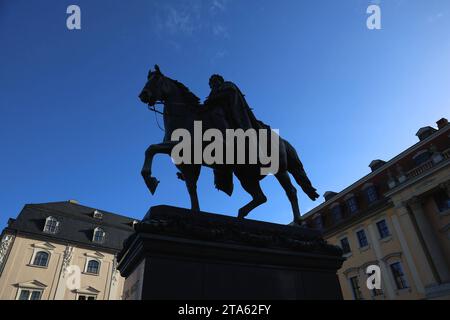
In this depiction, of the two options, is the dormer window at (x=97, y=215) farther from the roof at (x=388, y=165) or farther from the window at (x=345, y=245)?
the window at (x=345, y=245)

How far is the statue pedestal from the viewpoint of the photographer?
3436 millimetres

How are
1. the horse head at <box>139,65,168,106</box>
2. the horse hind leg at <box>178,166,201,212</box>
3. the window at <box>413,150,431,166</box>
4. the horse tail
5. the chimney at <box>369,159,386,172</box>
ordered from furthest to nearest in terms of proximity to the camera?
the chimney at <box>369,159,386,172</box> → the window at <box>413,150,431,166</box> → the horse tail → the horse head at <box>139,65,168,106</box> → the horse hind leg at <box>178,166,201,212</box>

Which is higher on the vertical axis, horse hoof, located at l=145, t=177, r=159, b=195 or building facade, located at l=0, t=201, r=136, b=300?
building facade, located at l=0, t=201, r=136, b=300

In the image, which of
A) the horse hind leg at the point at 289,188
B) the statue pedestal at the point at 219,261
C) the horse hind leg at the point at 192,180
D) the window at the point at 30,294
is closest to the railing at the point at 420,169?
the horse hind leg at the point at 289,188

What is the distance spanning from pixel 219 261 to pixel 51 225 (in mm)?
33950

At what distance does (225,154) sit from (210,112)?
0.92 meters

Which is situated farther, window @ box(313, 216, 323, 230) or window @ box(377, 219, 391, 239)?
window @ box(313, 216, 323, 230)

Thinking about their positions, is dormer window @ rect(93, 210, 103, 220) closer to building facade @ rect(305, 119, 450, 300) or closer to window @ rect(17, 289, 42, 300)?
window @ rect(17, 289, 42, 300)

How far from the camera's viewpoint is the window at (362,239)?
2848 cm

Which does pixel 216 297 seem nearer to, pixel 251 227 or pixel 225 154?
pixel 251 227

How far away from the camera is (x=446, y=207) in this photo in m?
23.3

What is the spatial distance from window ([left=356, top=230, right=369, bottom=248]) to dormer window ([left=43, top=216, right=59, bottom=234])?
3070cm

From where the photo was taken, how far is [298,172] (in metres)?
6.65

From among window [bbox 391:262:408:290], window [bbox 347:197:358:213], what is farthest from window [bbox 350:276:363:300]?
window [bbox 347:197:358:213]
